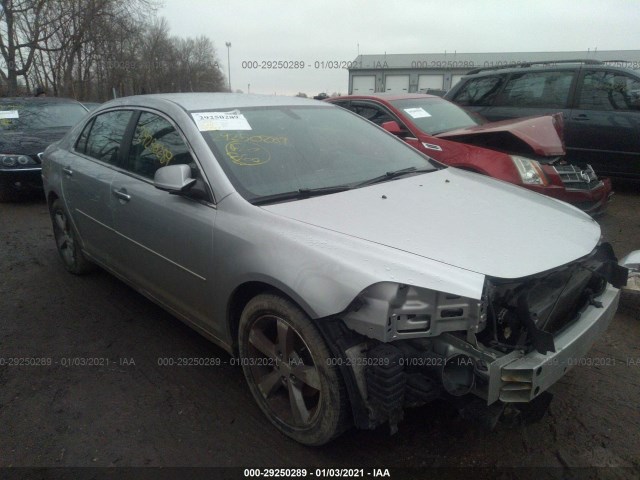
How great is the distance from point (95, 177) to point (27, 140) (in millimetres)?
4900

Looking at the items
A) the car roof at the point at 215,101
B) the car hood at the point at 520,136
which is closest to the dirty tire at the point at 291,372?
the car roof at the point at 215,101

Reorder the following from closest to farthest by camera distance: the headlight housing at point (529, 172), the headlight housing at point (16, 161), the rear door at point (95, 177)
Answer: the rear door at point (95, 177)
the headlight housing at point (529, 172)
the headlight housing at point (16, 161)

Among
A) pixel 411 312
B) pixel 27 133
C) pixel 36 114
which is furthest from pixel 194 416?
pixel 36 114

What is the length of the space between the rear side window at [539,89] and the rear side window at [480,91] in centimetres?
17

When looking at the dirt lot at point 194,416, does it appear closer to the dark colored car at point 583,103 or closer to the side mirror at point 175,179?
the side mirror at point 175,179

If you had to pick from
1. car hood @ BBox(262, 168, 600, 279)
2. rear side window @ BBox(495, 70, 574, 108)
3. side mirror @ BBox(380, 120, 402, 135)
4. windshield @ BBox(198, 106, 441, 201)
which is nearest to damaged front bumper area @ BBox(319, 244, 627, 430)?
car hood @ BBox(262, 168, 600, 279)

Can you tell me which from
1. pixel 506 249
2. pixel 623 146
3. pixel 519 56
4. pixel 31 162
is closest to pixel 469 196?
pixel 506 249

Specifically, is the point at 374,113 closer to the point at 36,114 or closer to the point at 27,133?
the point at 27,133

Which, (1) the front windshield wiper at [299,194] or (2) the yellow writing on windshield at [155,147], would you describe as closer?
(1) the front windshield wiper at [299,194]

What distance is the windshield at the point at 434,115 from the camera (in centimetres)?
555

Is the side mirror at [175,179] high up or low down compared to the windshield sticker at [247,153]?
down

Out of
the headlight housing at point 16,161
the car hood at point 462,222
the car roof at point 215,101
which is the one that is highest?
the car roof at point 215,101

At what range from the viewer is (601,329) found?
232 cm

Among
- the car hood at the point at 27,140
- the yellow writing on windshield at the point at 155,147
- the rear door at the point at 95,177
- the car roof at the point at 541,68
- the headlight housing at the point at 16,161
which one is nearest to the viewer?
the yellow writing on windshield at the point at 155,147
